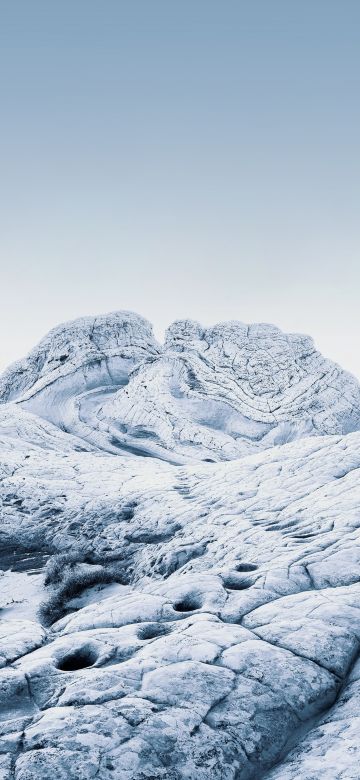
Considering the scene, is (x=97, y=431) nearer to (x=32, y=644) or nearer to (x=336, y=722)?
(x=32, y=644)

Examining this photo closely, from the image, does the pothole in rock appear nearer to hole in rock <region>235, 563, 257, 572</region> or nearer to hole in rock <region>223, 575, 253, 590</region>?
hole in rock <region>235, 563, 257, 572</region>

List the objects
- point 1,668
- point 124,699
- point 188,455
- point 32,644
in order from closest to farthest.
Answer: point 124,699 < point 1,668 < point 32,644 < point 188,455

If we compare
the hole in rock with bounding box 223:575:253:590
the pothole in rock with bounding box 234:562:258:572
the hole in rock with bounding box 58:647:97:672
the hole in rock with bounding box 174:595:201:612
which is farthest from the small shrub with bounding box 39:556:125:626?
the hole in rock with bounding box 58:647:97:672

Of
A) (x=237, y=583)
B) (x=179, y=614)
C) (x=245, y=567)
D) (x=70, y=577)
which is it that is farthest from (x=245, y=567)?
(x=70, y=577)

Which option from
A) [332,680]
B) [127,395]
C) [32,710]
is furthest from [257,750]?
[127,395]

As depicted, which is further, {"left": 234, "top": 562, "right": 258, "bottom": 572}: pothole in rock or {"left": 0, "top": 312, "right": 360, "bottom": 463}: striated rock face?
{"left": 0, "top": 312, "right": 360, "bottom": 463}: striated rock face

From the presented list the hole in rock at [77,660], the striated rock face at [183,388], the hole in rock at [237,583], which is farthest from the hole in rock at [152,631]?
the striated rock face at [183,388]

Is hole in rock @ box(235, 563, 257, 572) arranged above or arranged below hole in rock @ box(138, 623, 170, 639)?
above
